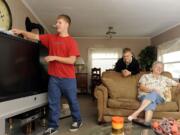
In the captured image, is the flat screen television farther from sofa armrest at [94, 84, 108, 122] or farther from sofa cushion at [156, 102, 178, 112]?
sofa cushion at [156, 102, 178, 112]

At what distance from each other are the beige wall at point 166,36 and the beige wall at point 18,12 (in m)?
3.99

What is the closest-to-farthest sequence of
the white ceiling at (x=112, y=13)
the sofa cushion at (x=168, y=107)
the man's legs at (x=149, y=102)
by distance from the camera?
the man's legs at (x=149, y=102)
the sofa cushion at (x=168, y=107)
the white ceiling at (x=112, y=13)

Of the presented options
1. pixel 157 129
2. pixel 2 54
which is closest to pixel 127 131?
pixel 157 129

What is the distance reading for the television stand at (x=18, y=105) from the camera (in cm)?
183

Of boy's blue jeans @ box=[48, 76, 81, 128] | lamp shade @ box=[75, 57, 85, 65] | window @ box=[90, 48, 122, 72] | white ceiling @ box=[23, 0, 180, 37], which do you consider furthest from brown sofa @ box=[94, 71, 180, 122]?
window @ box=[90, 48, 122, 72]

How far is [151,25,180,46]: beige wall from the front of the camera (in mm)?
6160

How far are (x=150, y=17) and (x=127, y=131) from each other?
408 cm

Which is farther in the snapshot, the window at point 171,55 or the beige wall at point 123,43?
the beige wall at point 123,43

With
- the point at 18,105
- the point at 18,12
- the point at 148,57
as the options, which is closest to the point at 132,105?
the point at 18,105

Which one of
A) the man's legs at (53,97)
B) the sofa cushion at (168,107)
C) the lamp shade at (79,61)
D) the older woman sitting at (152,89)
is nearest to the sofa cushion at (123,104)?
the older woman sitting at (152,89)

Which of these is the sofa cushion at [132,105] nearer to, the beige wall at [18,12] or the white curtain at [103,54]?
the beige wall at [18,12]

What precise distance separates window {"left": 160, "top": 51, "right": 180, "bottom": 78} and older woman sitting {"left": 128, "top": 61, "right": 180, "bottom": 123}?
2898 millimetres

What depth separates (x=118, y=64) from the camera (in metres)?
3.75

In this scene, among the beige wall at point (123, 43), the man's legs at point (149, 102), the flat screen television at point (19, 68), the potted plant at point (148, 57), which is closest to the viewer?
the flat screen television at point (19, 68)
